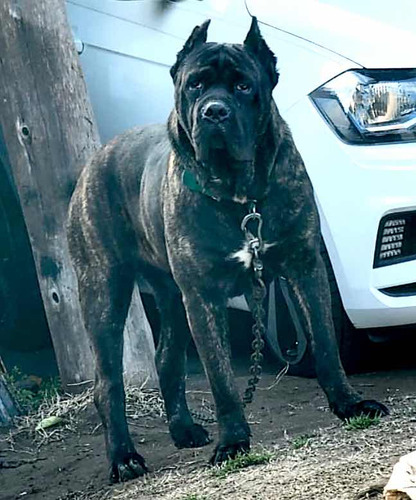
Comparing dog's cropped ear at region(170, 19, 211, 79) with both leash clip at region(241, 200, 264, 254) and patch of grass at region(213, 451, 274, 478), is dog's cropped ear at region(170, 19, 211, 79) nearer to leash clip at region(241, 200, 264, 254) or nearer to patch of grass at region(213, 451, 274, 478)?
leash clip at region(241, 200, 264, 254)

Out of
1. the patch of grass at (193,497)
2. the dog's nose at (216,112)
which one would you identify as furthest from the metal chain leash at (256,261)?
the patch of grass at (193,497)

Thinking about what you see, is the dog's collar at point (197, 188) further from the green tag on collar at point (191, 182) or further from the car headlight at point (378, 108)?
the car headlight at point (378, 108)

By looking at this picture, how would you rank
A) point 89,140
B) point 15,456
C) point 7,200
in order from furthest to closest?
point 7,200, point 89,140, point 15,456

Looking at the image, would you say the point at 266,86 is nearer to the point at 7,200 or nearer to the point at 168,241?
the point at 168,241

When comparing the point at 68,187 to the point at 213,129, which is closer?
the point at 213,129

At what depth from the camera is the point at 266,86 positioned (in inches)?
204

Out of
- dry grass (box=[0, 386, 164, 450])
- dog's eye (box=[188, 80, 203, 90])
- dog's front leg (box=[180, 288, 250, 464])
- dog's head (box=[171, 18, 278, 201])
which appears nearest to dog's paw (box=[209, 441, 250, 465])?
dog's front leg (box=[180, 288, 250, 464])

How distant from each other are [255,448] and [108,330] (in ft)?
3.30

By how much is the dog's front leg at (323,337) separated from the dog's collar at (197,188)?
0.34 metres

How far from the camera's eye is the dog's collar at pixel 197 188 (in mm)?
5188

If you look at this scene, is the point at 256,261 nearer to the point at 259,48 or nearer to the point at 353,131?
the point at 259,48

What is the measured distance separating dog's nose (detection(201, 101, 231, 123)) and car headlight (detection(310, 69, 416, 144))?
1.11 metres

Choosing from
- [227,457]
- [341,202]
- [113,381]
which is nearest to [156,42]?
[341,202]

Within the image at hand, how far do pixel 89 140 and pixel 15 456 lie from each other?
5.36 feet
